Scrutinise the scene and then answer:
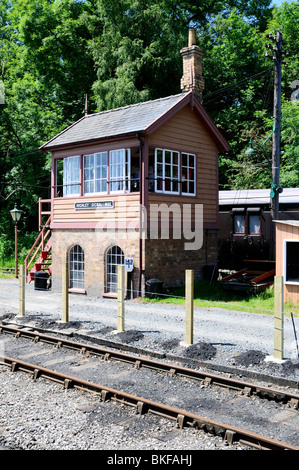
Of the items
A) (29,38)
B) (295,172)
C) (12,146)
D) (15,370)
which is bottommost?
(15,370)

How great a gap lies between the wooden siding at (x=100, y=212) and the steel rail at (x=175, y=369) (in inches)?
260

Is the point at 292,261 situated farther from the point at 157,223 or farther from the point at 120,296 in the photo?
the point at 120,296

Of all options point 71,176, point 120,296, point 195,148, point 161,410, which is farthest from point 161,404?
point 71,176

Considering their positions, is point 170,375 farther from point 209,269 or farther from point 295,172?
point 295,172

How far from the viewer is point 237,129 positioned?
1228 inches

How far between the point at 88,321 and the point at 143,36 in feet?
69.3

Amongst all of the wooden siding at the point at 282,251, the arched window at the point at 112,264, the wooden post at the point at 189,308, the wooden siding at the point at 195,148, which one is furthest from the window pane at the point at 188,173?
the wooden post at the point at 189,308

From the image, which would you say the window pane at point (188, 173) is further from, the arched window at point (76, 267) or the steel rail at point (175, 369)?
the steel rail at point (175, 369)

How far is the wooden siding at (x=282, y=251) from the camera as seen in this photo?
46.5 feet

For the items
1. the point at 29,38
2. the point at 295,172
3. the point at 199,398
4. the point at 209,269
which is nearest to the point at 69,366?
the point at 199,398

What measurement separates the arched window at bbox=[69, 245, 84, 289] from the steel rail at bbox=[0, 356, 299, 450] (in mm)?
9879

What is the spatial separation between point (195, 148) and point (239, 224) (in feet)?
13.4

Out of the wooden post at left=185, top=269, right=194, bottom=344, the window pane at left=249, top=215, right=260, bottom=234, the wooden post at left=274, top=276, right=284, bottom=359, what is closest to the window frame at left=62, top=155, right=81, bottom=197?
the window pane at left=249, top=215, right=260, bottom=234

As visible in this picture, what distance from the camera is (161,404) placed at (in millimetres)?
6363
